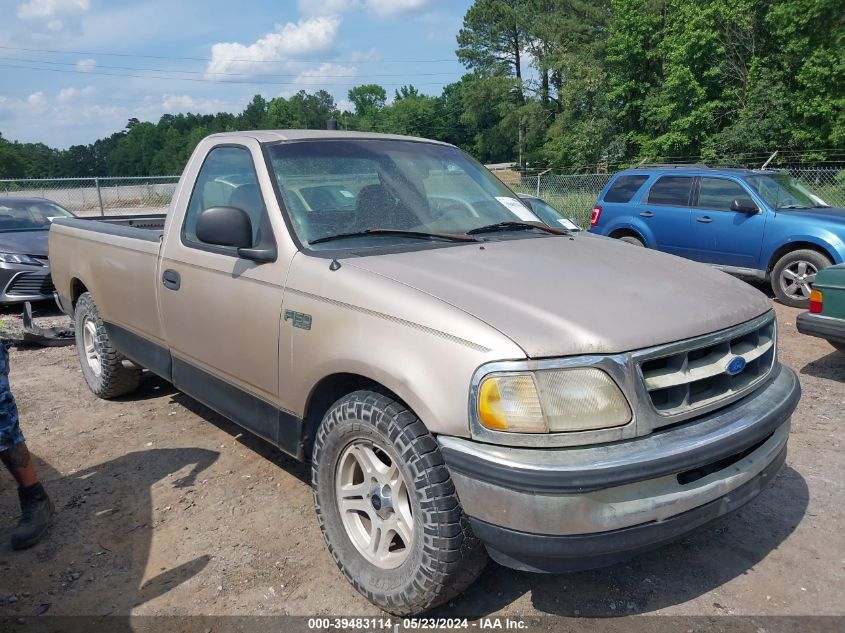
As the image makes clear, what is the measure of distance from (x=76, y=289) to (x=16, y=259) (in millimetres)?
3701

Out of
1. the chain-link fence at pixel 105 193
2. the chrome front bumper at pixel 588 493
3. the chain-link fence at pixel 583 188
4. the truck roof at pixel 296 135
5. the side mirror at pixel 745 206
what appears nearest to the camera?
the chrome front bumper at pixel 588 493

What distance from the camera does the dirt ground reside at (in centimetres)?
278

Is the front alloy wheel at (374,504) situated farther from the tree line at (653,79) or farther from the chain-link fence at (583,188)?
the tree line at (653,79)

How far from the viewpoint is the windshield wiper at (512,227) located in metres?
3.40

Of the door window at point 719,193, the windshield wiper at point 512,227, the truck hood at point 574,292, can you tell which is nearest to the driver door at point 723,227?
the door window at point 719,193

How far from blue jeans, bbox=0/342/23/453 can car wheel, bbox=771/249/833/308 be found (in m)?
8.90

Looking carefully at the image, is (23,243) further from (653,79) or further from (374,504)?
(653,79)

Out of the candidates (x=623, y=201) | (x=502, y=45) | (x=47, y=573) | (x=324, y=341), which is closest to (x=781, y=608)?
(x=324, y=341)

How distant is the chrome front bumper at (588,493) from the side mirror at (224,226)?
1.46 m

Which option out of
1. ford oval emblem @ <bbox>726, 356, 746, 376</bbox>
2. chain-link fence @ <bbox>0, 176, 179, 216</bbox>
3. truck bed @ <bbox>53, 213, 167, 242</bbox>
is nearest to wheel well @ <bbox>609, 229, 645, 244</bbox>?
truck bed @ <bbox>53, 213, 167, 242</bbox>

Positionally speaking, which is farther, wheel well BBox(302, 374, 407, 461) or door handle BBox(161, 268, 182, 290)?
door handle BBox(161, 268, 182, 290)

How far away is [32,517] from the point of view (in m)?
3.35

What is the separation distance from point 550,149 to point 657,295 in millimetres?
41461

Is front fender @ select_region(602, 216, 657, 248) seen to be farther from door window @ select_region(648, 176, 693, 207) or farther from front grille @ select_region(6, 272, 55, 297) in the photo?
front grille @ select_region(6, 272, 55, 297)
